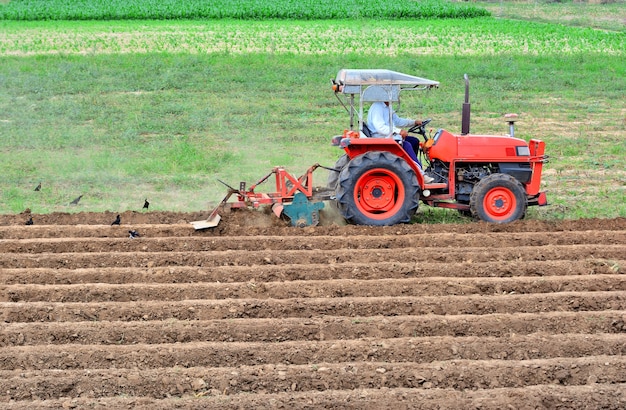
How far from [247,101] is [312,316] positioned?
1191 cm

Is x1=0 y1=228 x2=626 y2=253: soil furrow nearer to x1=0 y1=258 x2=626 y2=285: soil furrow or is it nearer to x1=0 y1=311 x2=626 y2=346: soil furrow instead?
x1=0 y1=258 x2=626 y2=285: soil furrow

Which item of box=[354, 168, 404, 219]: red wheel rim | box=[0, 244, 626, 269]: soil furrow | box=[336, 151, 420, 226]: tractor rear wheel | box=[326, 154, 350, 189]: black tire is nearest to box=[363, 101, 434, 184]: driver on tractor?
box=[336, 151, 420, 226]: tractor rear wheel

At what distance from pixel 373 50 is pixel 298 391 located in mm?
20687

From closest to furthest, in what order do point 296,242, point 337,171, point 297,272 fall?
point 297,272, point 296,242, point 337,171

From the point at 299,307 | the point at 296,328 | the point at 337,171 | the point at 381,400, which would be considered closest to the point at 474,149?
the point at 337,171

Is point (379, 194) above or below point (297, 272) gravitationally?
above

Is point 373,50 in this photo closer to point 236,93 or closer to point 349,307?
point 236,93

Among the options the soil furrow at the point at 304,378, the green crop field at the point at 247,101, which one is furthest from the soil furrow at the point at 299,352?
the green crop field at the point at 247,101

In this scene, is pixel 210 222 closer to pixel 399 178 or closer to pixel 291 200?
pixel 291 200

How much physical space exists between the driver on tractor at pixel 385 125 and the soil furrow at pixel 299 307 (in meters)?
2.91

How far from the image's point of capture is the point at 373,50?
2597 centimetres

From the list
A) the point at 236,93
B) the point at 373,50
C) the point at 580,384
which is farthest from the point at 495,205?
the point at 373,50

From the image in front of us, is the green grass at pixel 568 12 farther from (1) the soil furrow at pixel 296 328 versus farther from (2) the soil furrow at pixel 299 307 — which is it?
(1) the soil furrow at pixel 296 328

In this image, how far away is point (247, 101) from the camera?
18891 mm
